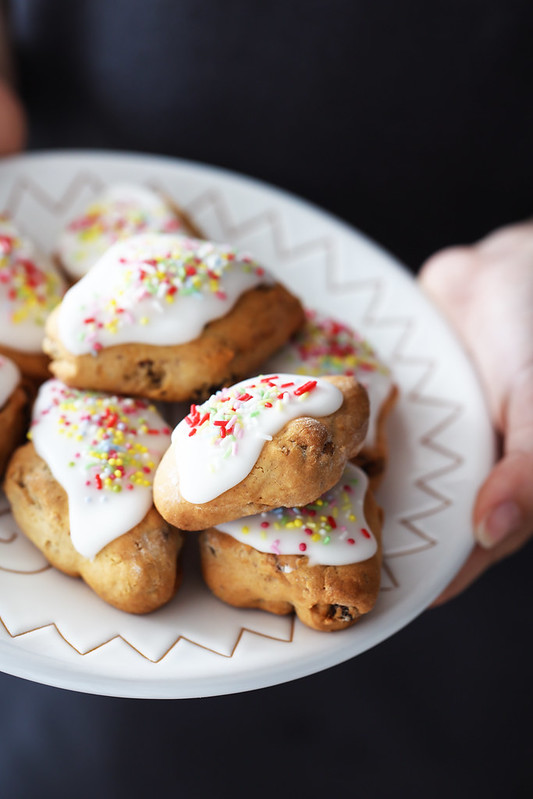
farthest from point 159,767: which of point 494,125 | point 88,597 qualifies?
point 494,125

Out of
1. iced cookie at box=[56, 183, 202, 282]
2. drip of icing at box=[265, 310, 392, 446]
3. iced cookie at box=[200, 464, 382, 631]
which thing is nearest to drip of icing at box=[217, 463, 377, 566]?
iced cookie at box=[200, 464, 382, 631]

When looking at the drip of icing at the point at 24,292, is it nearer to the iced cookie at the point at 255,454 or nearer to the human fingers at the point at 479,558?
the iced cookie at the point at 255,454

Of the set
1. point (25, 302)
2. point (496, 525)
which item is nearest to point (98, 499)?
point (25, 302)

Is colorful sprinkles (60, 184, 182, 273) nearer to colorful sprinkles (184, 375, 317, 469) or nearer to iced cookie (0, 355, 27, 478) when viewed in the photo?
iced cookie (0, 355, 27, 478)

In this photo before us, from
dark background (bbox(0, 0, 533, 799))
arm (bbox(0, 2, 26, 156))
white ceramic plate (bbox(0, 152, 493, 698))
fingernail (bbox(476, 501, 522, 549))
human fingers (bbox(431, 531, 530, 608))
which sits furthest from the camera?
arm (bbox(0, 2, 26, 156))

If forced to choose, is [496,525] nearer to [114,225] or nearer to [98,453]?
[98,453]

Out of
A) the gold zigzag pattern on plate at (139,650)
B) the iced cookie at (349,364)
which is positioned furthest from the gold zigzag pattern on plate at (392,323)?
the gold zigzag pattern on plate at (139,650)
